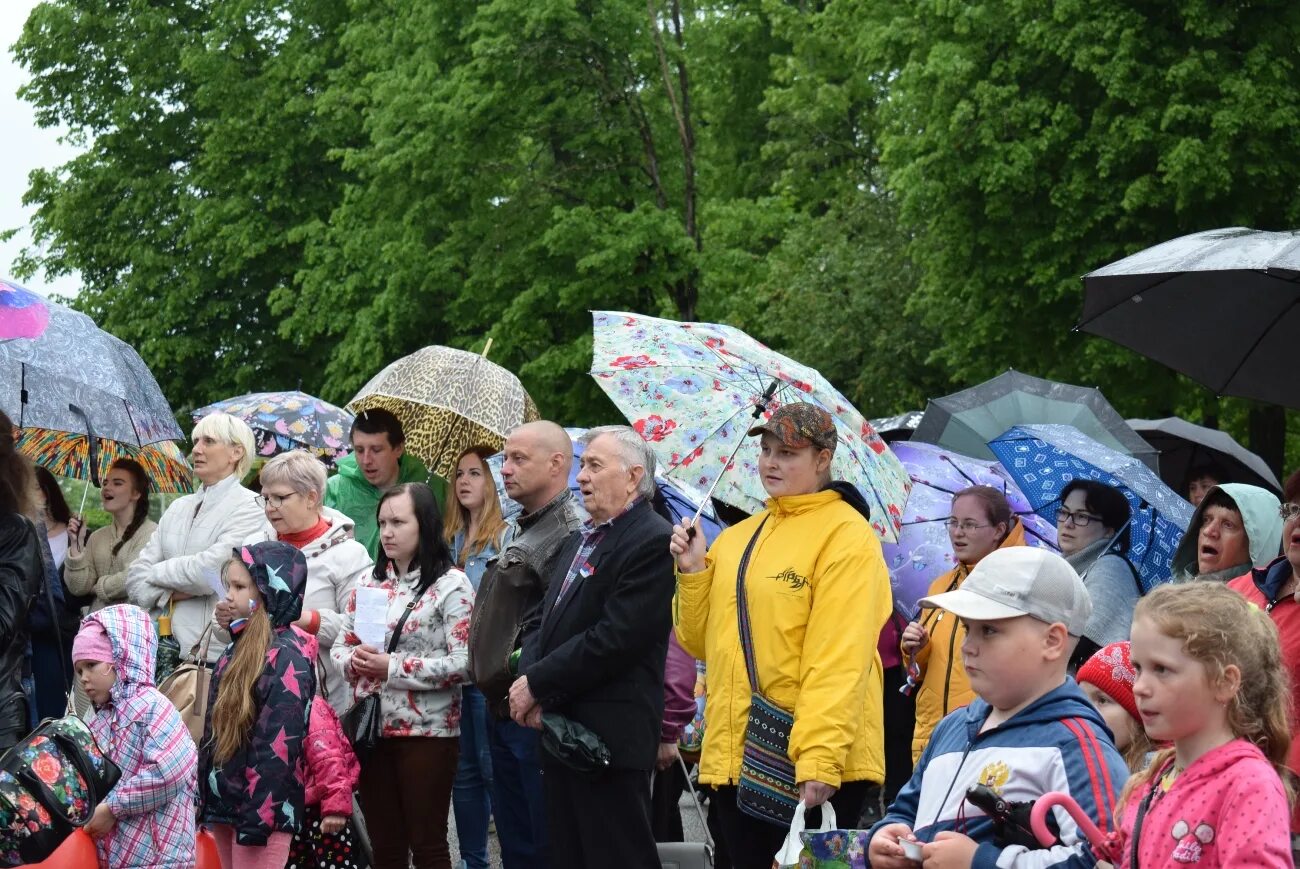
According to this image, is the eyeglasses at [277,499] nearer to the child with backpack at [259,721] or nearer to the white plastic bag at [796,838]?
the child with backpack at [259,721]

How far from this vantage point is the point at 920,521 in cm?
949

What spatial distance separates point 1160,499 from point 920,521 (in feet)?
4.74

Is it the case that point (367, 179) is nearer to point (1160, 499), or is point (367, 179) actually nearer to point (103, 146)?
point (103, 146)

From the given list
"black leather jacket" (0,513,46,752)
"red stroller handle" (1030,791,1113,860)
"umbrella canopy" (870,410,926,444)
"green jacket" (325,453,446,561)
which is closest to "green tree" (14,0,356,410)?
"umbrella canopy" (870,410,926,444)

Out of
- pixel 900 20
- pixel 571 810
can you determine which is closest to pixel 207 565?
pixel 571 810

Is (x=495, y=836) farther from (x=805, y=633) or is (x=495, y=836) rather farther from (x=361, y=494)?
(x=805, y=633)

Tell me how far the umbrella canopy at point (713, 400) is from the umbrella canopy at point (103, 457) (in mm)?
4035

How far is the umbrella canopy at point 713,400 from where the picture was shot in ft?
22.7

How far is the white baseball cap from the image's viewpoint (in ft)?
13.6

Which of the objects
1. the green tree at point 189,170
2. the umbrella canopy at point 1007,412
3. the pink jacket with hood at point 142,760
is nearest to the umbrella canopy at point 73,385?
the pink jacket with hood at point 142,760

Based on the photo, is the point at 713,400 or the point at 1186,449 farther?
the point at 1186,449

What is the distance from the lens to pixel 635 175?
24.2m

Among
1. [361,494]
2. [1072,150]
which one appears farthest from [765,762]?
[1072,150]

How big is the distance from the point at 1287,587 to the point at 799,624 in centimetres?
161
